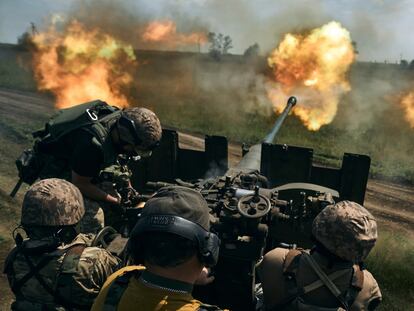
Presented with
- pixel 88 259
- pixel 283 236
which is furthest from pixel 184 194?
pixel 283 236

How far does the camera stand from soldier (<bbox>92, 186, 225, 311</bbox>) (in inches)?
80.5

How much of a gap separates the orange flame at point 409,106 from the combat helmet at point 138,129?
81.1ft

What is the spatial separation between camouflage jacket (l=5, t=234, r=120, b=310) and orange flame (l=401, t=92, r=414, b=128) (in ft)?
88.0

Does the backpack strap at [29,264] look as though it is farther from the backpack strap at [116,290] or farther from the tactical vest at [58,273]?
the backpack strap at [116,290]

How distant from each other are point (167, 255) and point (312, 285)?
1376 millimetres

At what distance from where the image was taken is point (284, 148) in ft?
26.2

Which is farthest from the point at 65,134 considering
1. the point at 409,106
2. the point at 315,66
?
the point at 409,106

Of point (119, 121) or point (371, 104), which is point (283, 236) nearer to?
point (119, 121)

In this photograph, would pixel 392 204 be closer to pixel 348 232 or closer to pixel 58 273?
pixel 348 232

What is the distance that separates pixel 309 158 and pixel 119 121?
410cm

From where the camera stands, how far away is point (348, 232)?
2896 mm

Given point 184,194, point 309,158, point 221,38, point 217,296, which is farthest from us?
point 221,38

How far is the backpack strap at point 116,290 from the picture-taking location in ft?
7.12

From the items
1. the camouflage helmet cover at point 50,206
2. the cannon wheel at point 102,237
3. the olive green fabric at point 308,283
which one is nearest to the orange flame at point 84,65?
the cannon wheel at point 102,237
